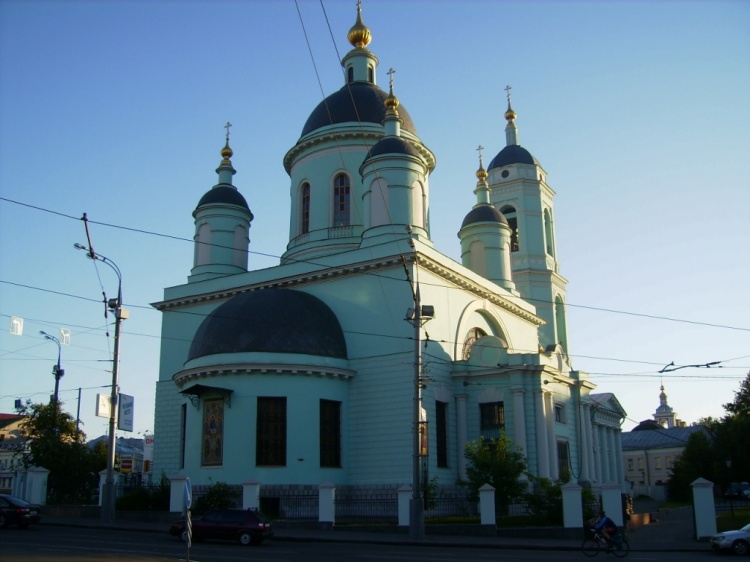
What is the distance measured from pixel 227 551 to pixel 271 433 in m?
9.85

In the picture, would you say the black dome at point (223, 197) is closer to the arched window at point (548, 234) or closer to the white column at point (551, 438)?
the white column at point (551, 438)

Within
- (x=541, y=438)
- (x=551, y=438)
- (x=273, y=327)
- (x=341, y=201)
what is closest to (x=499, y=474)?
(x=541, y=438)

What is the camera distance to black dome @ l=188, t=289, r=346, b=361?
87.9 feet

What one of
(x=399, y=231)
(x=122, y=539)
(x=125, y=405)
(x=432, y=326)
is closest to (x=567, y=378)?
(x=432, y=326)

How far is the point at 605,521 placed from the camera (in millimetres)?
17484

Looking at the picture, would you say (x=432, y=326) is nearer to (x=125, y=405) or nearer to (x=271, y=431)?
(x=271, y=431)

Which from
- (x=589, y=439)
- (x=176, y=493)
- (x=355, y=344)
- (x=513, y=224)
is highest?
(x=513, y=224)

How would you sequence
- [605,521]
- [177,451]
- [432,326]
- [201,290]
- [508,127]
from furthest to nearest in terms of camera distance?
[508,127] → [201,290] → [177,451] → [432,326] → [605,521]

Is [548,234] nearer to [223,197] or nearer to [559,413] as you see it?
[559,413]

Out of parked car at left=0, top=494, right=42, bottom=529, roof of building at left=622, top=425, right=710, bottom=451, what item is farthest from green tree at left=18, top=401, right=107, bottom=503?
roof of building at left=622, top=425, right=710, bottom=451

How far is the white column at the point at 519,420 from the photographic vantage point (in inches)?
1088

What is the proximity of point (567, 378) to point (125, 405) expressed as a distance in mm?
17423

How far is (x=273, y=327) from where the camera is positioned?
27.0 m

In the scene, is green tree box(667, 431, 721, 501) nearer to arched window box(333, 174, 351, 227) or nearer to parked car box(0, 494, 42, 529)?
arched window box(333, 174, 351, 227)
